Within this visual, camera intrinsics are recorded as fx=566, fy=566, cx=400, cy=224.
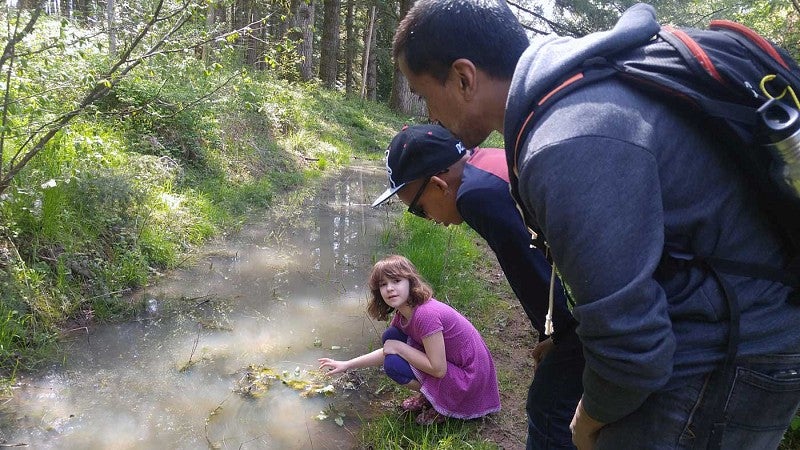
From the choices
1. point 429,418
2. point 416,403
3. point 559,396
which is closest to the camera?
point 559,396

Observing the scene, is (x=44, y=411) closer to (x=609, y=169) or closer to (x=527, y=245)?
(x=527, y=245)

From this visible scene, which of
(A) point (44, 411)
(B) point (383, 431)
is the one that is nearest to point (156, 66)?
(A) point (44, 411)

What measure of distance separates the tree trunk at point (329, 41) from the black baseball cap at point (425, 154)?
556 inches

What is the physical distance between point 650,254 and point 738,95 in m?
0.34

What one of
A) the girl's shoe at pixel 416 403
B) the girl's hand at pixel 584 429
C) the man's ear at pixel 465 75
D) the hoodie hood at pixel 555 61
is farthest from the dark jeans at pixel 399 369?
the hoodie hood at pixel 555 61

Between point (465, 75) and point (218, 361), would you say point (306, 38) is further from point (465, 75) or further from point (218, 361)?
point (465, 75)

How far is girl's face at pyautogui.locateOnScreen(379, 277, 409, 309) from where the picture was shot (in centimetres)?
292

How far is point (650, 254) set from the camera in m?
1.00

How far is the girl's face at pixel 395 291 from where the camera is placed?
2916mm

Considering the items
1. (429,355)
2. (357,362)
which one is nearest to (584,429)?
(429,355)

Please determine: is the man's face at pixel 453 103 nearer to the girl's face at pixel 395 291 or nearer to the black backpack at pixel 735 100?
the black backpack at pixel 735 100

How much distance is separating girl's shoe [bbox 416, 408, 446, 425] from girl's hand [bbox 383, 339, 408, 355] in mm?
359

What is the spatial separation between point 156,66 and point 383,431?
9.65 ft

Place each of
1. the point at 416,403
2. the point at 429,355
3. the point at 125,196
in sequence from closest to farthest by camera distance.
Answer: the point at 429,355 → the point at 416,403 → the point at 125,196
